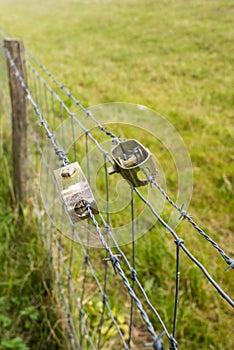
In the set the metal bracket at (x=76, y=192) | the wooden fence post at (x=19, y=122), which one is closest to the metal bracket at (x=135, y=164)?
the metal bracket at (x=76, y=192)

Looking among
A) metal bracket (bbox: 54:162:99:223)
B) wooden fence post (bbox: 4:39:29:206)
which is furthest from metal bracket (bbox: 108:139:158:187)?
wooden fence post (bbox: 4:39:29:206)

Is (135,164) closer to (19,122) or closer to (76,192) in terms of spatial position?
(76,192)

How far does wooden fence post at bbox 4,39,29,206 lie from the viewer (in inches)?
99.7

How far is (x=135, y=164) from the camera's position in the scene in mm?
1083

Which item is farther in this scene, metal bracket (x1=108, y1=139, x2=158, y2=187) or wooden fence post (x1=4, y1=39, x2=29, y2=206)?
wooden fence post (x1=4, y1=39, x2=29, y2=206)

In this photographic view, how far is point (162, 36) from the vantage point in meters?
7.99

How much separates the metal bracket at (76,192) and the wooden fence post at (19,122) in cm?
166

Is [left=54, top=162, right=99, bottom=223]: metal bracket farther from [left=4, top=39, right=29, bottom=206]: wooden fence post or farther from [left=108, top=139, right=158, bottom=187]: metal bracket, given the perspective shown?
[left=4, top=39, right=29, bottom=206]: wooden fence post

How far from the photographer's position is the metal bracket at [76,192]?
1005 millimetres

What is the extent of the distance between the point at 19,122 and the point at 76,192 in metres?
1.71

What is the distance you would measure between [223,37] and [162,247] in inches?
226

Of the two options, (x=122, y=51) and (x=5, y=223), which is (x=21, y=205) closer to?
(x=5, y=223)

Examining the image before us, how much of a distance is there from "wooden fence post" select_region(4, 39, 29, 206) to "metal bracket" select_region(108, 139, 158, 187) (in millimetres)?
1575

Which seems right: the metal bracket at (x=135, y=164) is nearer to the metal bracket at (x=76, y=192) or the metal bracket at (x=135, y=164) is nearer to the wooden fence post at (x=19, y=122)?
the metal bracket at (x=76, y=192)
